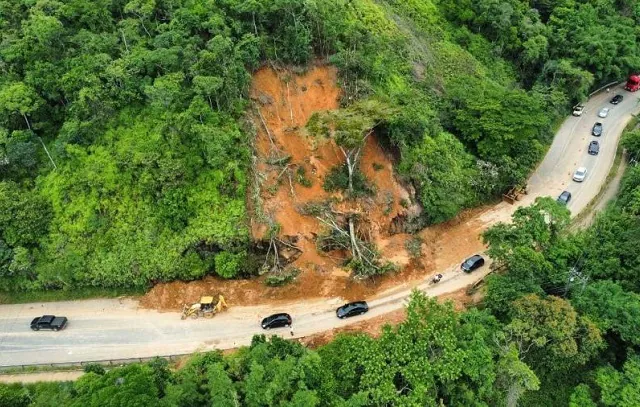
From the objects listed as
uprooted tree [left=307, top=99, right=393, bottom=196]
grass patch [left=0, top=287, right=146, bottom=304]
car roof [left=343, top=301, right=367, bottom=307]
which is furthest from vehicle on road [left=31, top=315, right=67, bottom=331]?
uprooted tree [left=307, top=99, right=393, bottom=196]

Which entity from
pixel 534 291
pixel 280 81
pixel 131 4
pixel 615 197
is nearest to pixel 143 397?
pixel 534 291

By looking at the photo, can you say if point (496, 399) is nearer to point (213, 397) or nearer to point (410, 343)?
point (410, 343)

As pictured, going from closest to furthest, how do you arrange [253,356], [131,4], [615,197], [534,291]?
1. [253,356]
2. [534,291]
3. [131,4]
4. [615,197]

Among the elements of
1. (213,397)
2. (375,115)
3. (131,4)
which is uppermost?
(131,4)

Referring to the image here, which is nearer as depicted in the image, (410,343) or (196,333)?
(410,343)

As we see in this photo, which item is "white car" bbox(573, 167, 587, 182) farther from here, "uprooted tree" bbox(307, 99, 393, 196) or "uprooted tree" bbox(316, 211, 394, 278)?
"uprooted tree" bbox(316, 211, 394, 278)
